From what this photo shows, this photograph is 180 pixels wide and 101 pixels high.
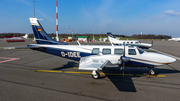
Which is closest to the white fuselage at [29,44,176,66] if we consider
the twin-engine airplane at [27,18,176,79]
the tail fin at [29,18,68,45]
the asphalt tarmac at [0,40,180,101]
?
the twin-engine airplane at [27,18,176,79]

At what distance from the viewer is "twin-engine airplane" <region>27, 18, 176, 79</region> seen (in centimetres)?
838

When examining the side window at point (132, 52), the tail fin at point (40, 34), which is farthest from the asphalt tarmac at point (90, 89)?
the tail fin at point (40, 34)

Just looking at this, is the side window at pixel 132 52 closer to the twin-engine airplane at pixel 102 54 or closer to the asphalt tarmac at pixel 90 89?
the twin-engine airplane at pixel 102 54

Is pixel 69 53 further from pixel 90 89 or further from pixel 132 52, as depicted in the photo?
pixel 132 52

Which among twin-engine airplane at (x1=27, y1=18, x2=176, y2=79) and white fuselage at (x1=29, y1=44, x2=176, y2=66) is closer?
twin-engine airplane at (x1=27, y1=18, x2=176, y2=79)

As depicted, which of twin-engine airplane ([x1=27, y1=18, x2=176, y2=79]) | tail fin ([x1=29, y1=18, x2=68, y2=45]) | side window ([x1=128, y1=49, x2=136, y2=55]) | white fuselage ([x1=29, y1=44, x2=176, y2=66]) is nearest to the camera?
twin-engine airplane ([x1=27, y1=18, x2=176, y2=79])

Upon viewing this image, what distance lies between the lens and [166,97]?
615cm

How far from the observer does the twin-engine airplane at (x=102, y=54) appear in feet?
27.5

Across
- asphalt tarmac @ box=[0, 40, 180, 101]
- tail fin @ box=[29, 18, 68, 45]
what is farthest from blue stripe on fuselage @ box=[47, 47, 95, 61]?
Result: asphalt tarmac @ box=[0, 40, 180, 101]

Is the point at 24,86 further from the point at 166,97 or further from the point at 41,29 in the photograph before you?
the point at 166,97

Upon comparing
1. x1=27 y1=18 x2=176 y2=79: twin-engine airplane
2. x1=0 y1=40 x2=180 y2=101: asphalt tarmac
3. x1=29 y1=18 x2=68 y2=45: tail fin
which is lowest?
x1=0 y1=40 x2=180 y2=101: asphalt tarmac

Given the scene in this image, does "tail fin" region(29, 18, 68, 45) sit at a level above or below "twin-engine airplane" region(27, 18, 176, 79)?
above

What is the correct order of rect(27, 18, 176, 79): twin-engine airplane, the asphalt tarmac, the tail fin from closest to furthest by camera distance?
1. the asphalt tarmac
2. rect(27, 18, 176, 79): twin-engine airplane
3. the tail fin

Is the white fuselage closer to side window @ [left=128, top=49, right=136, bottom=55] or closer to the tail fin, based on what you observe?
side window @ [left=128, top=49, right=136, bottom=55]
